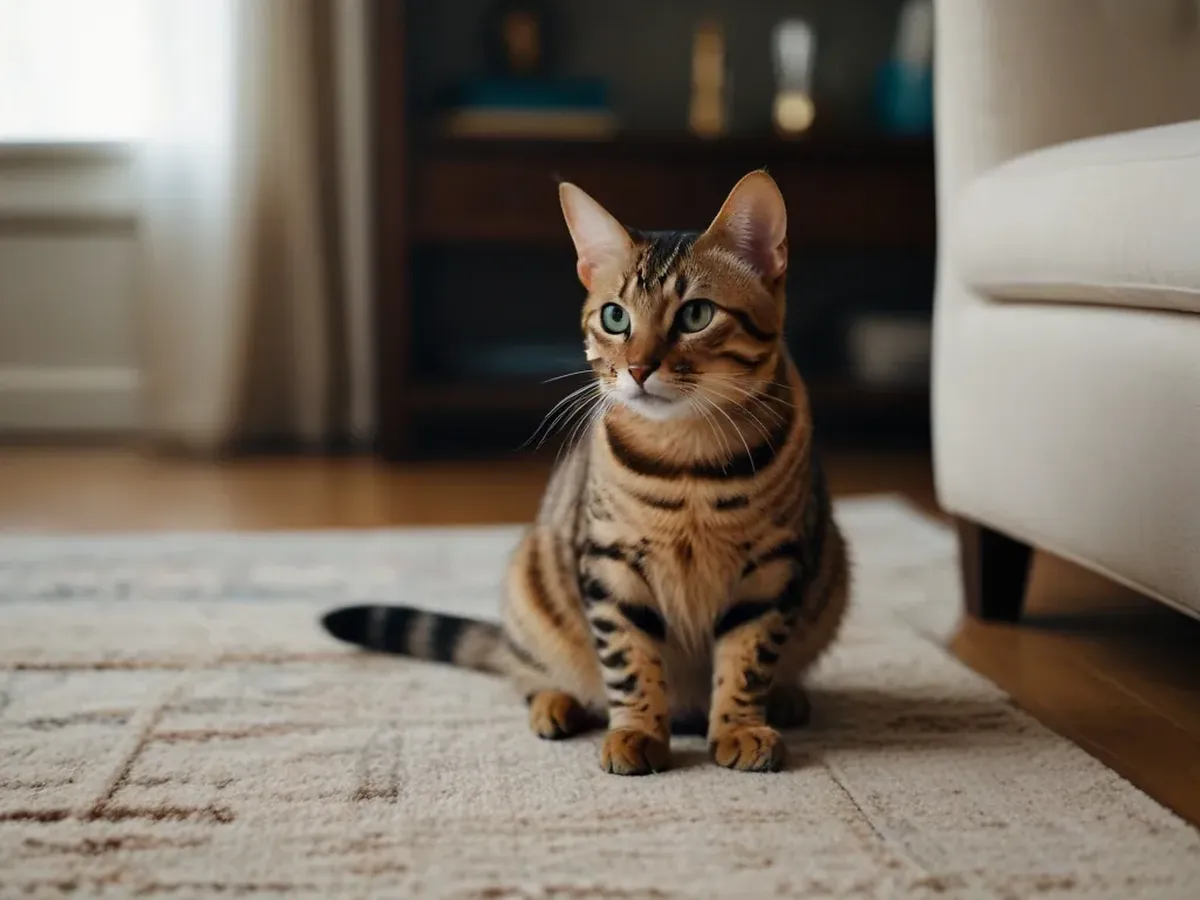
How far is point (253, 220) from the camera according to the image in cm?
288

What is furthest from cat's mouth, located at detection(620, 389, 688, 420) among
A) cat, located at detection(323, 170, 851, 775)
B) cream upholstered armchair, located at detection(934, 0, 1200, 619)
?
cream upholstered armchair, located at detection(934, 0, 1200, 619)

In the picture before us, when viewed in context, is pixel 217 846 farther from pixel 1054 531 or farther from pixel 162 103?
pixel 162 103

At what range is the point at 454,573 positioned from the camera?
73.0 inches

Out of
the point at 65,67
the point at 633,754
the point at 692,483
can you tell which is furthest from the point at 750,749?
the point at 65,67

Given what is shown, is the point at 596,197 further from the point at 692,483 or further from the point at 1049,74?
the point at 692,483

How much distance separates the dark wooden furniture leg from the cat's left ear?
60 cm

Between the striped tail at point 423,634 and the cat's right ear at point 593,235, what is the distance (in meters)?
0.41

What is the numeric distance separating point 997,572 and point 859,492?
925mm

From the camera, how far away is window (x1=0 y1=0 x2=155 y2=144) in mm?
2980

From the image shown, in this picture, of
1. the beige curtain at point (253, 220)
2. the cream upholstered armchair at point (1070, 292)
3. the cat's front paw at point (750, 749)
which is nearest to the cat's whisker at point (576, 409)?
the cat's front paw at point (750, 749)

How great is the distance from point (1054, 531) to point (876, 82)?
196cm

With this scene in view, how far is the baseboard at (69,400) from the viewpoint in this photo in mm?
3064

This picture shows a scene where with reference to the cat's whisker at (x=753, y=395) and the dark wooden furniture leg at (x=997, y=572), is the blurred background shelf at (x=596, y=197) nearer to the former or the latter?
the dark wooden furniture leg at (x=997, y=572)

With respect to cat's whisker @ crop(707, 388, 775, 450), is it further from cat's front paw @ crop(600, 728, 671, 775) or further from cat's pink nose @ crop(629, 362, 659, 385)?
cat's front paw @ crop(600, 728, 671, 775)
